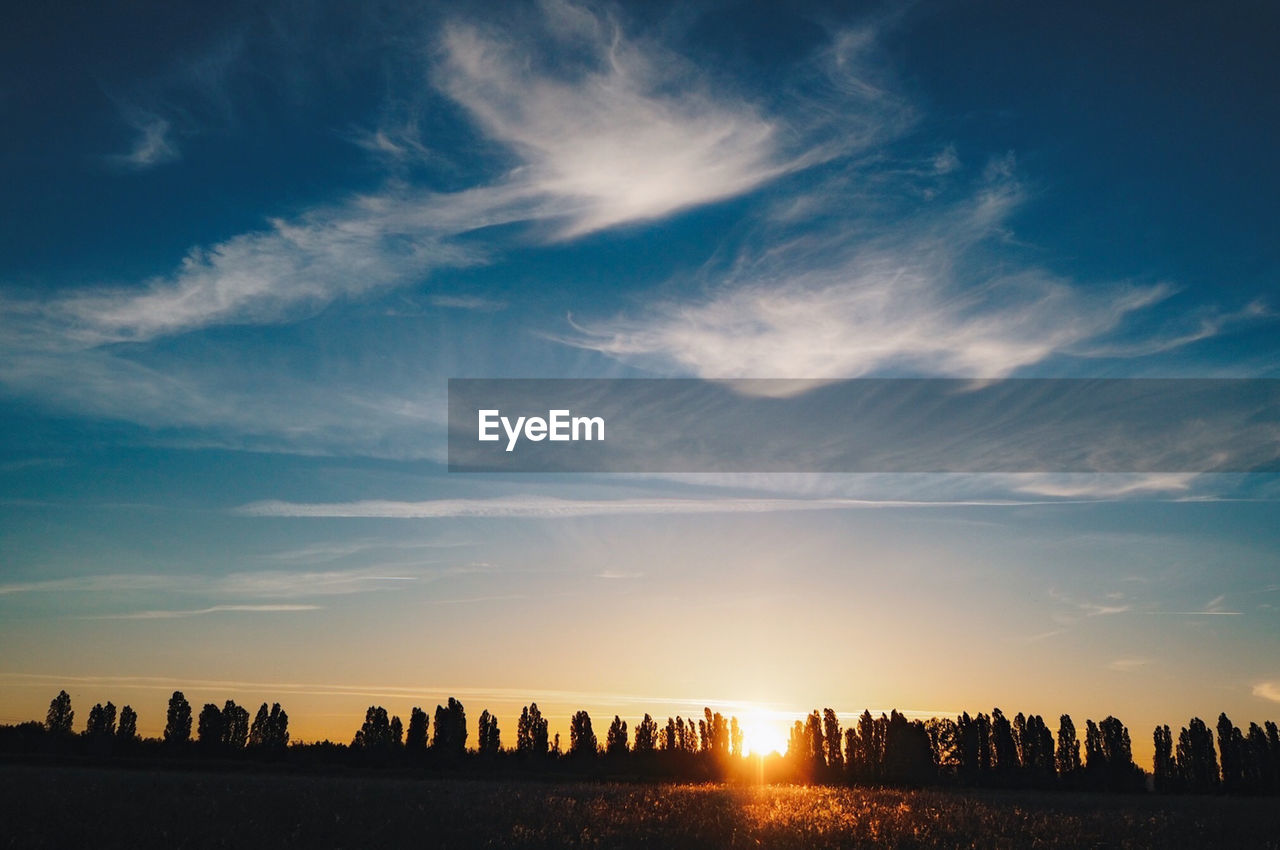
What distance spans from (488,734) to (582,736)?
612 inches

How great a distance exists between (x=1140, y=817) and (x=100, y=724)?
137 m

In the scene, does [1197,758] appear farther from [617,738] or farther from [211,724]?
[211,724]

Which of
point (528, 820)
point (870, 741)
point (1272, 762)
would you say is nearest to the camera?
point (528, 820)

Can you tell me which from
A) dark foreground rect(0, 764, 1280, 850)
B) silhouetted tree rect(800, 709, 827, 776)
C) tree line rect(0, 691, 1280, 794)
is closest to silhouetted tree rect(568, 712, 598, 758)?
tree line rect(0, 691, 1280, 794)

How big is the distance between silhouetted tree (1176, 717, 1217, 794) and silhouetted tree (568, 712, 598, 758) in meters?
86.1

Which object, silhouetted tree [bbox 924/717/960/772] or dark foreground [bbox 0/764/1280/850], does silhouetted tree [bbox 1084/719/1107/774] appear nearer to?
silhouetted tree [bbox 924/717/960/772]

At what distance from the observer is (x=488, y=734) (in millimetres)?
129625

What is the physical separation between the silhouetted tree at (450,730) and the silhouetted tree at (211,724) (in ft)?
95.0

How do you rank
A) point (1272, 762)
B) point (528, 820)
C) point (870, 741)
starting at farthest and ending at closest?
point (870, 741) → point (1272, 762) → point (528, 820)

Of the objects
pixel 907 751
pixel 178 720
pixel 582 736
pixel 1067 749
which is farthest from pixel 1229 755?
pixel 178 720

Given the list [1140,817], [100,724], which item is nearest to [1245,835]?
[1140,817]

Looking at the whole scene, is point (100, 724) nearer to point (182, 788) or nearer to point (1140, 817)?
point (182, 788)

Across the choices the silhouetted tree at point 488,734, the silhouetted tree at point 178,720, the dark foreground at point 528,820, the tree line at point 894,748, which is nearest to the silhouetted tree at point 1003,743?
the tree line at point 894,748

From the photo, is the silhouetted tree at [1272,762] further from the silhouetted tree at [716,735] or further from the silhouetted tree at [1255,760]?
the silhouetted tree at [716,735]
